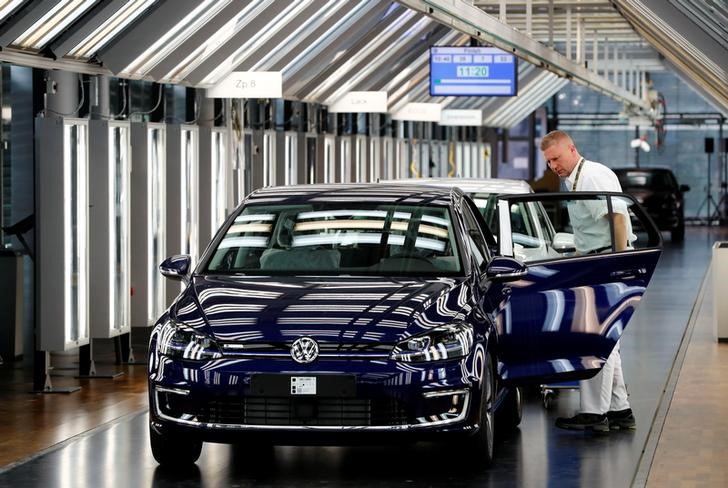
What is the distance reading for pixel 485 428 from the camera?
7.41 metres

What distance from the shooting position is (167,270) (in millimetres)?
7969

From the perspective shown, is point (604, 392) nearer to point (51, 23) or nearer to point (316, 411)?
point (316, 411)

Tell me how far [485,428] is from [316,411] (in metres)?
0.87

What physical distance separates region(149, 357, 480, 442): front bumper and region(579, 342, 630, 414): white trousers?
180 cm

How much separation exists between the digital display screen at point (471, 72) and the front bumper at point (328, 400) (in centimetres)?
1885

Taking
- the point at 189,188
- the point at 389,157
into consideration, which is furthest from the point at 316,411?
the point at 389,157

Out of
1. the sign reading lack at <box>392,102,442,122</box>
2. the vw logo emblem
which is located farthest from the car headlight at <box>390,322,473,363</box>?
the sign reading lack at <box>392,102,442,122</box>

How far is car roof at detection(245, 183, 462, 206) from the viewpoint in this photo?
833 cm

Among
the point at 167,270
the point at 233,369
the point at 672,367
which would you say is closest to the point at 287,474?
the point at 233,369

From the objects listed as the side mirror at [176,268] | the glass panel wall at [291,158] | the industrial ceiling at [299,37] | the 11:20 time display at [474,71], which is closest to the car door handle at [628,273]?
the side mirror at [176,268]

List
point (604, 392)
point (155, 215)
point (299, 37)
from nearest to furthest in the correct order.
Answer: point (604, 392) → point (155, 215) → point (299, 37)

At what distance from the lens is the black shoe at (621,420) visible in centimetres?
888

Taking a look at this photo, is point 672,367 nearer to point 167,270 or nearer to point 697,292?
point 167,270

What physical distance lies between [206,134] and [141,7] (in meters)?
3.23
